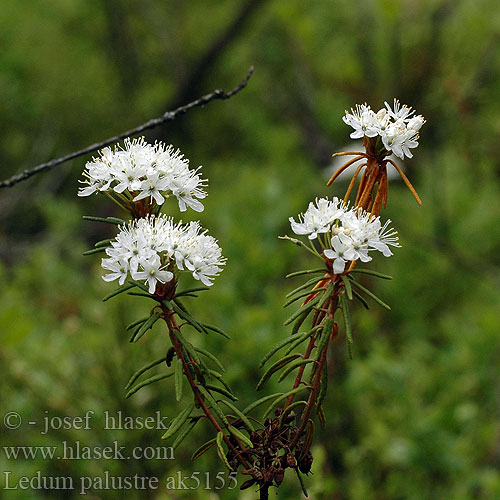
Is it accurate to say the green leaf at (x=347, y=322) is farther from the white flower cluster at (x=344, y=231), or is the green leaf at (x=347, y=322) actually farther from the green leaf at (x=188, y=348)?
the green leaf at (x=188, y=348)

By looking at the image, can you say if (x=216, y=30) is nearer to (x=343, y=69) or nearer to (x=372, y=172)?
(x=343, y=69)

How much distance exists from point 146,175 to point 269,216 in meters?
2.58

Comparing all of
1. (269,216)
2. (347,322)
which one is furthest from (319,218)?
(269,216)

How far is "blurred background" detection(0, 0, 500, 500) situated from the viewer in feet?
7.13

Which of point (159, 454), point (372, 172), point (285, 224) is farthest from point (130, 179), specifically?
point (285, 224)

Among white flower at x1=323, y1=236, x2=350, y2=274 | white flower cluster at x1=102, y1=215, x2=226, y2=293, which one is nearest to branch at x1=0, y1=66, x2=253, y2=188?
white flower cluster at x1=102, y1=215, x2=226, y2=293

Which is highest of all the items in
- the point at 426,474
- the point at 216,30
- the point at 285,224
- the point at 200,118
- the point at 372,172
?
the point at 216,30

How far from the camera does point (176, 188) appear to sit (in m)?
0.90

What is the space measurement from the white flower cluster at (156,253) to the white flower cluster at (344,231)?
14cm

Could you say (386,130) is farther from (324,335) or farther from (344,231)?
(324,335)

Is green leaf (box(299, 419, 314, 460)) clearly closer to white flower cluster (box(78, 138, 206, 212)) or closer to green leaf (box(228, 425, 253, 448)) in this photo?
green leaf (box(228, 425, 253, 448))

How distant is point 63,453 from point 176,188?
168 cm

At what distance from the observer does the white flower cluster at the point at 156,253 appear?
0.82 metres

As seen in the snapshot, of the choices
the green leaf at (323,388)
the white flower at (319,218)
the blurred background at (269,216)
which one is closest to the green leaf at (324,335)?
the green leaf at (323,388)
